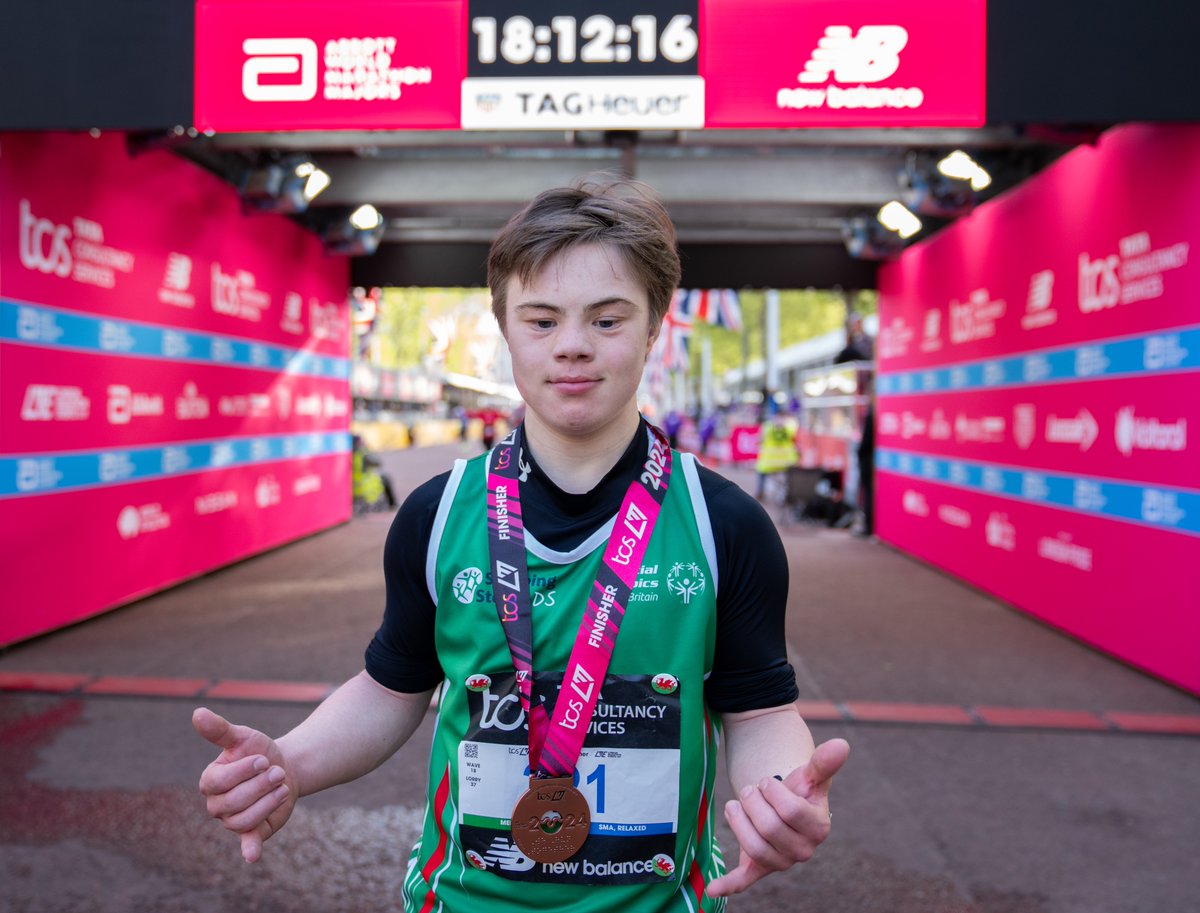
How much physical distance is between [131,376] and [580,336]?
271 inches

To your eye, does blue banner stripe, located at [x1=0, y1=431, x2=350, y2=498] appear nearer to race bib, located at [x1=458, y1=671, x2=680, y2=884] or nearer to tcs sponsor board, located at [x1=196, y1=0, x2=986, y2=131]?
tcs sponsor board, located at [x1=196, y1=0, x2=986, y2=131]

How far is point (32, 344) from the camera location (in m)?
6.17

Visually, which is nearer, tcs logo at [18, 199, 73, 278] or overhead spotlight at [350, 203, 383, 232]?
tcs logo at [18, 199, 73, 278]

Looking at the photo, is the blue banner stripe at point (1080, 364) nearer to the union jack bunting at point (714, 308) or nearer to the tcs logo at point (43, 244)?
the union jack bunting at point (714, 308)

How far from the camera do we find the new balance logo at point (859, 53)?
4.96 m

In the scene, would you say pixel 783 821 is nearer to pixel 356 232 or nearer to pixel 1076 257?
pixel 1076 257

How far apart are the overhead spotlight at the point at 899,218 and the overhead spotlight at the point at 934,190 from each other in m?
0.81

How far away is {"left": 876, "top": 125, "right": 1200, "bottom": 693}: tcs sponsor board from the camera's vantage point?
18.6 feet

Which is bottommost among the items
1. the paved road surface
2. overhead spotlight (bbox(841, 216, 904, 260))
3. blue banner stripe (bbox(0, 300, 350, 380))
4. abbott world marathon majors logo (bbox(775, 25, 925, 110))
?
the paved road surface

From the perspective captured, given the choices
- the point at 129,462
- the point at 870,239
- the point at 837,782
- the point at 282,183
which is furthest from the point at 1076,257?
the point at 129,462


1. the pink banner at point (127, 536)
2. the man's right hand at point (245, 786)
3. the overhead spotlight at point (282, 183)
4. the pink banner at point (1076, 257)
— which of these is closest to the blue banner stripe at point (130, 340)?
the pink banner at point (127, 536)

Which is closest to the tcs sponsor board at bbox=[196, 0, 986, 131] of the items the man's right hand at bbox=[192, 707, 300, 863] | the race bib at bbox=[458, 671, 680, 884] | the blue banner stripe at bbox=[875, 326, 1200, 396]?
the blue banner stripe at bbox=[875, 326, 1200, 396]

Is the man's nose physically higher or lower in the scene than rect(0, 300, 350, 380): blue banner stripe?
lower

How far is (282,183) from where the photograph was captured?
8.58 meters
